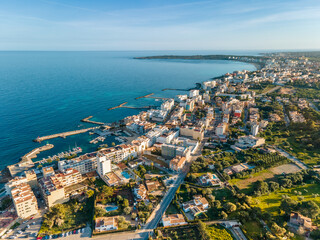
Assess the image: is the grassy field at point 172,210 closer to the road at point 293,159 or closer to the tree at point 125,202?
the tree at point 125,202

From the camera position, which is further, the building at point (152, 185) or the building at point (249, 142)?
the building at point (249, 142)

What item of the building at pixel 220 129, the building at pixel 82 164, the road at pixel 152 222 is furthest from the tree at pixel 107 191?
the building at pixel 220 129

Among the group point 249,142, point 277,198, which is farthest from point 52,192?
point 249,142

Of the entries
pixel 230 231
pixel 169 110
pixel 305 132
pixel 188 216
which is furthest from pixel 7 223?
pixel 305 132

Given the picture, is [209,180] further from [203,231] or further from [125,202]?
[125,202]

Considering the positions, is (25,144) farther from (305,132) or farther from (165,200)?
(305,132)

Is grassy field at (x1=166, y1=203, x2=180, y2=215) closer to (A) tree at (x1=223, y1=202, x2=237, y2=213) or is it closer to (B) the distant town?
(B) the distant town

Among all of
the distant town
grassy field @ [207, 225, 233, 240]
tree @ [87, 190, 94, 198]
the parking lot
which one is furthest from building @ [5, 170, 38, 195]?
grassy field @ [207, 225, 233, 240]
